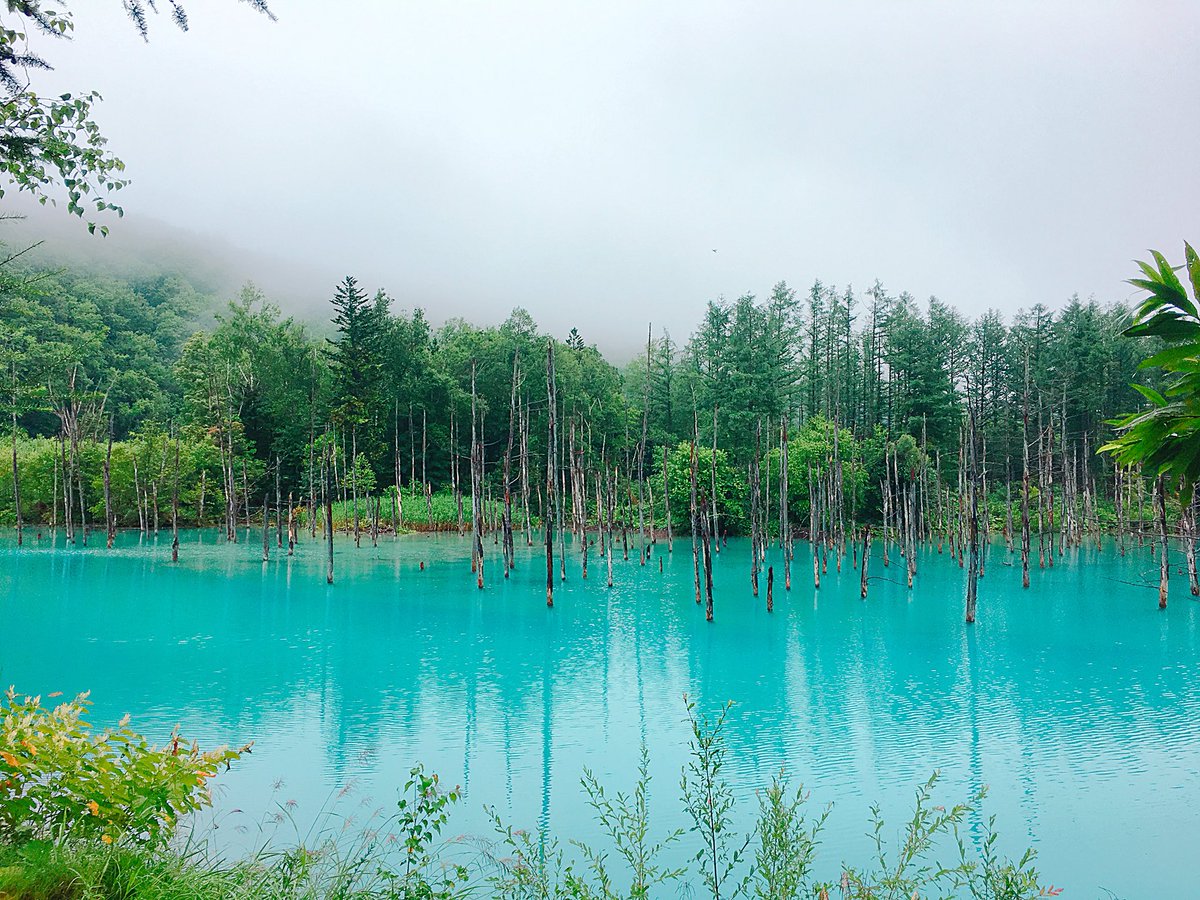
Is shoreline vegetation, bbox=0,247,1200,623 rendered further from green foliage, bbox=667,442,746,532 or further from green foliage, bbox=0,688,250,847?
green foliage, bbox=0,688,250,847

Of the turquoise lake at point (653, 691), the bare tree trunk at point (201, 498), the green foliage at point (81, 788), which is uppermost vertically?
the bare tree trunk at point (201, 498)

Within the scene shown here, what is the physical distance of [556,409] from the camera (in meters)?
46.0

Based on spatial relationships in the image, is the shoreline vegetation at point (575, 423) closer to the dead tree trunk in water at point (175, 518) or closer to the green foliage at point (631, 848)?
the dead tree trunk in water at point (175, 518)

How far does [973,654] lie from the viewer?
15836mm

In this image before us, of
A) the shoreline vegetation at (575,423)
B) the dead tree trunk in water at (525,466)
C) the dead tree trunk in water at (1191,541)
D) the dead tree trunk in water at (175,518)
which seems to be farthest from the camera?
the shoreline vegetation at (575,423)

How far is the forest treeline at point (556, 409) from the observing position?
37.9 metres

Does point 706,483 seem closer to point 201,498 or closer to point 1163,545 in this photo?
point 1163,545

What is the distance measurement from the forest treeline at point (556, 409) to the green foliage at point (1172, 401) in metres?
33.1

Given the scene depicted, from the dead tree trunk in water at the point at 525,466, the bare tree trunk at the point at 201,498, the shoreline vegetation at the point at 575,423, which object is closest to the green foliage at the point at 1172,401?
the dead tree trunk in water at the point at 525,466

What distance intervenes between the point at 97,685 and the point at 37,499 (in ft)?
105

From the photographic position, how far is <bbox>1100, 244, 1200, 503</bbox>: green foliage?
5.82 ft

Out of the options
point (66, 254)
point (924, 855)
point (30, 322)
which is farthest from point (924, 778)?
point (66, 254)

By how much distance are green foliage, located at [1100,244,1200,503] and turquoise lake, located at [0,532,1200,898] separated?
634 cm

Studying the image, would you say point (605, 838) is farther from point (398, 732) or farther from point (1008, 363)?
point (1008, 363)
